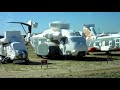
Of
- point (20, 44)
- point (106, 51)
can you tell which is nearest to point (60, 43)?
point (20, 44)

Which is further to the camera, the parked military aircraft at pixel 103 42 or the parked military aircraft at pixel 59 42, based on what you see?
the parked military aircraft at pixel 103 42

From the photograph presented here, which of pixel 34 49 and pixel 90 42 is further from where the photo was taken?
pixel 90 42

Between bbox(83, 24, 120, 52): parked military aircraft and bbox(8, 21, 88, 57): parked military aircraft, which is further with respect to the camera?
bbox(83, 24, 120, 52): parked military aircraft

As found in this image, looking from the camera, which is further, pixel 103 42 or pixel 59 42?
pixel 103 42

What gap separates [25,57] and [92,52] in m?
7.99

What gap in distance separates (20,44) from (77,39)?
337 cm
